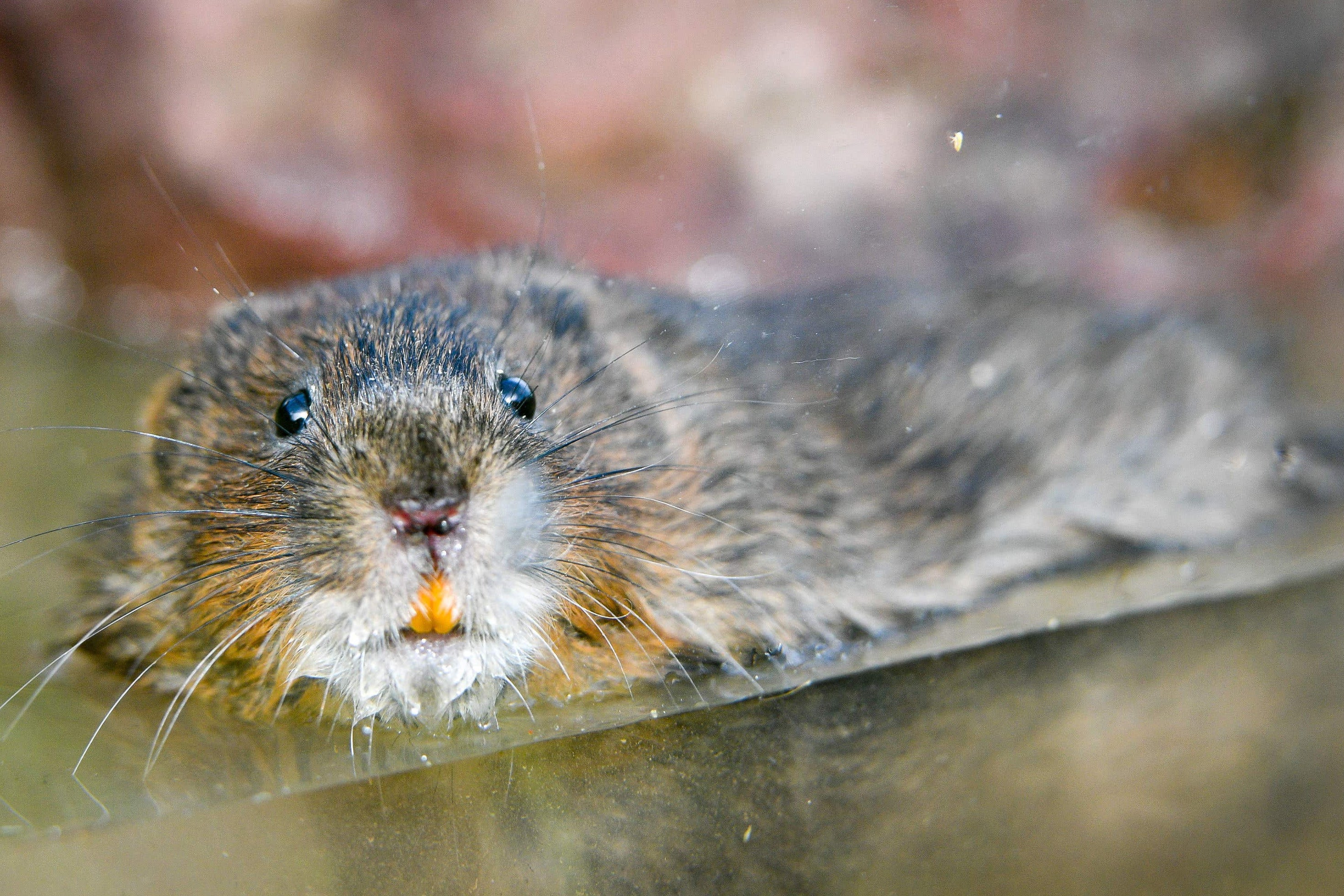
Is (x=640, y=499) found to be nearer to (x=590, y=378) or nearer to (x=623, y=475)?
(x=623, y=475)

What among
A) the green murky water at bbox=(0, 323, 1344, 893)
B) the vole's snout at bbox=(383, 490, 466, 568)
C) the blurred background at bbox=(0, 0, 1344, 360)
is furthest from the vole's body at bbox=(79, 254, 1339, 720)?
the blurred background at bbox=(0, 0, 1344, 360)

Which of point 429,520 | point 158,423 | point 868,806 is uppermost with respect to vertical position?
point 158,423

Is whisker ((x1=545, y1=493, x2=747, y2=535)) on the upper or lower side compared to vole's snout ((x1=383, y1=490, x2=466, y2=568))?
upper

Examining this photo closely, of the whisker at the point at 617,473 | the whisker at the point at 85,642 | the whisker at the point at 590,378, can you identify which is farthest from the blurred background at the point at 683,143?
the whisker at the point at 85,642

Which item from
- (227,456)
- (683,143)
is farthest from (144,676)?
(683,143)

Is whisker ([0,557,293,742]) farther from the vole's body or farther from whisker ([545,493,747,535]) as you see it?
whisker ([545,493,747,535])

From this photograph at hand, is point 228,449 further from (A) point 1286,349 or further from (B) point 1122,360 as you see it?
(A) point 1286,349

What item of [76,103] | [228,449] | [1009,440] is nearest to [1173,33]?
[1009,440]
